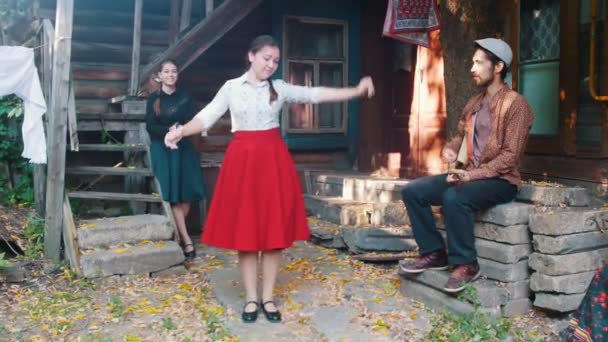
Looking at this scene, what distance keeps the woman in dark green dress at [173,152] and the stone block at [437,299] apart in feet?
7.84

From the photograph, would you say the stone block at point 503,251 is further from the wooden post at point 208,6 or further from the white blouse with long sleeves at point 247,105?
the wooden post at point 208,6

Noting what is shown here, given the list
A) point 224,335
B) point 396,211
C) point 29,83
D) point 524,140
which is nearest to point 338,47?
point 396,211

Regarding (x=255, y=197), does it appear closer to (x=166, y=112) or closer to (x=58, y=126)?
(x=166, y=112)

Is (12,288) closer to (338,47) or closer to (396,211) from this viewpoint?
(396,211)

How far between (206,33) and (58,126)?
2066mm

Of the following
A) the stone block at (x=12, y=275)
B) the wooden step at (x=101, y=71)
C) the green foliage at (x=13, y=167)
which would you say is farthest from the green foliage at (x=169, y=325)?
the wooden step at (x=101, y=71)

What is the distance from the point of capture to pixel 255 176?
402cm

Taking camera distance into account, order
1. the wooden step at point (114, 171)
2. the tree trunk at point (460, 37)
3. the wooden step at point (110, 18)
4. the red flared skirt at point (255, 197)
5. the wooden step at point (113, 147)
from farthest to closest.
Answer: the wooden step at point (110, 18) < the wooden step at point (113, 147) < the wooden step at point (114, 171) < the tree trunk at point (460, 37) < the red flared skirt at point (255, 197)

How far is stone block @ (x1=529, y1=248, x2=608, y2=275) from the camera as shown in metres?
4.06

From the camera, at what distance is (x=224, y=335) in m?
3.85

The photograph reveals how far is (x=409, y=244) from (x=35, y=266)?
362 cm

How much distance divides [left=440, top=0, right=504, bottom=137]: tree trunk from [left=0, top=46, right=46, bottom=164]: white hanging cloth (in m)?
3.86

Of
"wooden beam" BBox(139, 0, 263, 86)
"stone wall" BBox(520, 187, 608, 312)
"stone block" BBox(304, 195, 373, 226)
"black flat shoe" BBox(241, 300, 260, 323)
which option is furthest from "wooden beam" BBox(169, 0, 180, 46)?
"stone wall" BBox(520, 187, 608, 312)

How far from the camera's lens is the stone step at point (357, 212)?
20.5 feet
